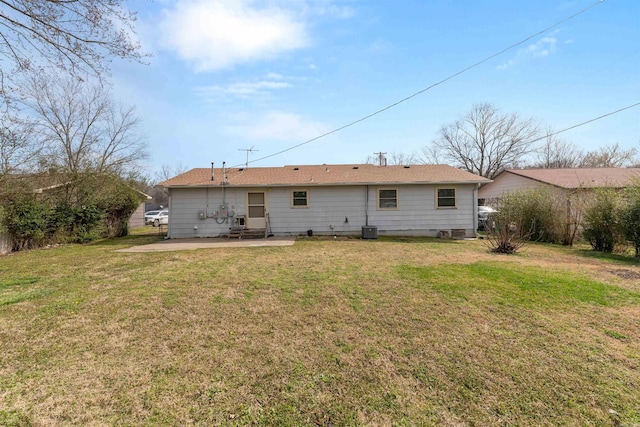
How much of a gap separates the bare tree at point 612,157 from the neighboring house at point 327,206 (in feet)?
83.9

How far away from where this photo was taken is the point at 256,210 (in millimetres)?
12273

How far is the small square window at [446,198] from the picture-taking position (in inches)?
478

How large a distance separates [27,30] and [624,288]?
10.9 meters

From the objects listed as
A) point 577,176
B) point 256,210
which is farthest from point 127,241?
point 577,176

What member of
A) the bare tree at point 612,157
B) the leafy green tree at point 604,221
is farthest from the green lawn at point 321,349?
the bare tree at point 612,157

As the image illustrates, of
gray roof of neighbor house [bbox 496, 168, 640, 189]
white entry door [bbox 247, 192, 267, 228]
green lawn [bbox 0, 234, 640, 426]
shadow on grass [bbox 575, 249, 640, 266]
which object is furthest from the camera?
gray roof of neighbor house [bbox 496, 168, 640, 189]

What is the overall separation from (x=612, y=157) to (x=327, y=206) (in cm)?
3175

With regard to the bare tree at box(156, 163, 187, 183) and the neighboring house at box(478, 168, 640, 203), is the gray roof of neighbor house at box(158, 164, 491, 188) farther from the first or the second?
the bare tree at box(156, 163, 187, 183)

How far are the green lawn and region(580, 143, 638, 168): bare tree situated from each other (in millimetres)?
30351

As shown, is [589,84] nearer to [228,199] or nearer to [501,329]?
[501,329]

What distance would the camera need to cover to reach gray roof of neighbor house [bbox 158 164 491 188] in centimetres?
1187

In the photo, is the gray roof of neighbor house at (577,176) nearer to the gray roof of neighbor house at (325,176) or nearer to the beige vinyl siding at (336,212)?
the gray roof of neighbor house at (325,176)

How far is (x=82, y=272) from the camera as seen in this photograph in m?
6.16

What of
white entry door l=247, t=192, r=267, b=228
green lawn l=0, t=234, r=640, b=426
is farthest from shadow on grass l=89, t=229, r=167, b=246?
green lawn l=0, t=234, r=640, b=426
